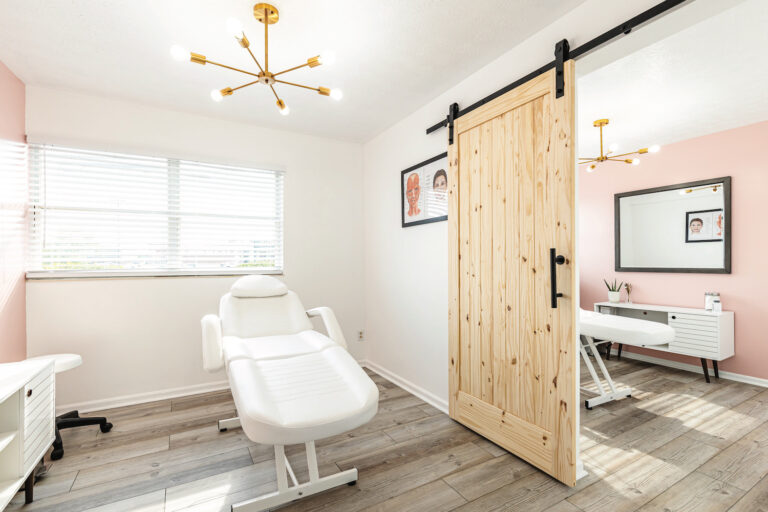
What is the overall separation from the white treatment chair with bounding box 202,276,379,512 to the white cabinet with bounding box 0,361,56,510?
74cm

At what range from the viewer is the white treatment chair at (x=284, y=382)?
5.01 feet

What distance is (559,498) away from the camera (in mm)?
1770

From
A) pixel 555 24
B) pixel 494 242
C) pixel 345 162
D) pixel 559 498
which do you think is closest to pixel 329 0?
pixel 555 24

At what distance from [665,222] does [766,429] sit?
2246 mm

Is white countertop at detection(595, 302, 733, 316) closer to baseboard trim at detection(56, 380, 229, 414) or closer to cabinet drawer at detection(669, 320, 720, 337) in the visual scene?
cabinet drawer at detection(669, 320, 720, 337)

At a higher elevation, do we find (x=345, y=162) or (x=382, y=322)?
(x=345, y=162)

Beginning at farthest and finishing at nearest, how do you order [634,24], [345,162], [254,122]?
[345,162] < [254,122] < [634,24]

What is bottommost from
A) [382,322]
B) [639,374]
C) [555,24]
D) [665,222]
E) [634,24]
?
[639,374]

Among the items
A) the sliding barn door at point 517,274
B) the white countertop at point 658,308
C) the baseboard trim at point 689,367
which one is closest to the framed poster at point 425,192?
the sliding barn door at point 517,274

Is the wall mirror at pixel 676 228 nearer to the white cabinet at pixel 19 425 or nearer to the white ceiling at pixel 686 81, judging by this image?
the white ceiling at pixel 686 81

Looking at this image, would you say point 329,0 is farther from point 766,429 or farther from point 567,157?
point 766,429

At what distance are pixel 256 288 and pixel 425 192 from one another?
1521 mm

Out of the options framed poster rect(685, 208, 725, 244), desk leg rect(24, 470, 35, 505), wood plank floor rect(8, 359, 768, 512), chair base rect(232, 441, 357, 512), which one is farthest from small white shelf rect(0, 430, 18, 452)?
framed poster rect(685, 208, 725, 244)

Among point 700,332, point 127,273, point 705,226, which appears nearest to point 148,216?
point 127,273
